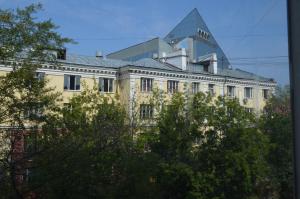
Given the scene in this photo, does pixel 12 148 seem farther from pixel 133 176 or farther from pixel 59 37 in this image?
pixel 133 176

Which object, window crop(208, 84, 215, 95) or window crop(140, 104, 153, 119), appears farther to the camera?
window crop(140, 104, 153, 119)

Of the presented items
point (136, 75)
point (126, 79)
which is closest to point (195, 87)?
point (136, 75)

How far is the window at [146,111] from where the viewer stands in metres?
3.89

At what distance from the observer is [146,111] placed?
3994 mm

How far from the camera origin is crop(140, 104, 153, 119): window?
389cm

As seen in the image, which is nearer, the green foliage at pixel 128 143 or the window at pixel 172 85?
the green foliage at pixel 128 143

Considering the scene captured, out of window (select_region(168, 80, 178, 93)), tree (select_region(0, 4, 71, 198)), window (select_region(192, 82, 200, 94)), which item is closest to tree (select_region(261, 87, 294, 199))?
tree (select_region(0, 4, 71, 198))

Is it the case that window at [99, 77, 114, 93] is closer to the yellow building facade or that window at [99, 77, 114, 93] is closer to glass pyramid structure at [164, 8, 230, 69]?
the yellow building facade

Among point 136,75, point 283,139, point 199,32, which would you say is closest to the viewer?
point 283,139

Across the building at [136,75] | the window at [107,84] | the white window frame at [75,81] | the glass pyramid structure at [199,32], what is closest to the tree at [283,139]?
the glass pyramid structure at [199,32]

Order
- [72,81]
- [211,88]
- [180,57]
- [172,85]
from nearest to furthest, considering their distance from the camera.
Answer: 1. [180,57]
2. [211,88]
3. [172,85]
4. [72,81]

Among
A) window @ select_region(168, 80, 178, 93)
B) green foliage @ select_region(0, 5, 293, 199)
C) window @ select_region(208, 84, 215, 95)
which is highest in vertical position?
window @ select_region(168, 80, 178, 93)

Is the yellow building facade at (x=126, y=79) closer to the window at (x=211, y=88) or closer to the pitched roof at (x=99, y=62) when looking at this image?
the pitched roof at (x=99, y=62)

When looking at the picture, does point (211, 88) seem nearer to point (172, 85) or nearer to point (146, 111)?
point (146, 111)
